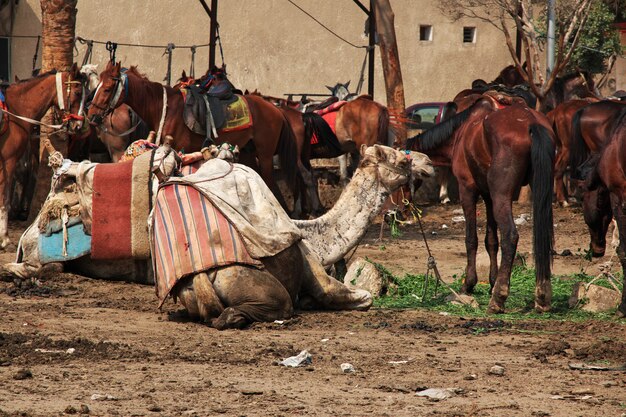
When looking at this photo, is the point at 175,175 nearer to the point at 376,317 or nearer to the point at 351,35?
the point at 376,317

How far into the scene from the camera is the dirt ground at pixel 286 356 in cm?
615

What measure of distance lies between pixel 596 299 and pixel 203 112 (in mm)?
7000

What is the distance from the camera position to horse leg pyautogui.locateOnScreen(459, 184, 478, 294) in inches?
423

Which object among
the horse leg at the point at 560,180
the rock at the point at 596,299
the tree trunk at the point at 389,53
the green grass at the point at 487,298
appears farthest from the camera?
the tree trunk at the point at 389,53

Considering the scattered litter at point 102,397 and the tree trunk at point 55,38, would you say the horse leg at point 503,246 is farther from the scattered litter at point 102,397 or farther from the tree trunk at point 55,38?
the tree trunk at point 55,38

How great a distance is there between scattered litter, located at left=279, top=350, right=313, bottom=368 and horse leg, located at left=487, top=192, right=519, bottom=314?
2777 millimetres

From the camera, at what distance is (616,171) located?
31.3 ft

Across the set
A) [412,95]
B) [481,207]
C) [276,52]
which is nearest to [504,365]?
[481,207]

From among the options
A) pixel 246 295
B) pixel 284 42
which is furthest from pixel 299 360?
pixel 284 42

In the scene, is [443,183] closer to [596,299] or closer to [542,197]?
[596,299]

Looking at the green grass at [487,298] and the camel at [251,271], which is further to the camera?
the green grass at [487,298]

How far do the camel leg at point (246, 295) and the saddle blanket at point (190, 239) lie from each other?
0.28 feet

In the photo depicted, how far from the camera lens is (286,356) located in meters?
7.46

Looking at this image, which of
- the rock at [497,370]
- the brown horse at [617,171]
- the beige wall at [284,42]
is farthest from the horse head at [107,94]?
the beige wall at [284,42]
